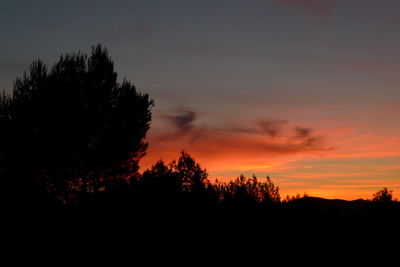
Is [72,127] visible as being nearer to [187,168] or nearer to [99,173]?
[99,173]

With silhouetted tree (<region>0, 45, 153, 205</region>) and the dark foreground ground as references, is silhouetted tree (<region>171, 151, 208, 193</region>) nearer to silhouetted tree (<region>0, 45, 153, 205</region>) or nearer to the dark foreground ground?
silhouetted tree (<region>0, 45, 153, 205</region>)

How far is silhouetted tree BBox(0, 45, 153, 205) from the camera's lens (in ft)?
91.9

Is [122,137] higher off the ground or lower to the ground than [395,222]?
higher

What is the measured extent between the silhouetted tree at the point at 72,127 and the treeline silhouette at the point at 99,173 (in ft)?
0.22

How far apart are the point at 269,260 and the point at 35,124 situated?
1856 centimetres

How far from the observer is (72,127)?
96.3 ft

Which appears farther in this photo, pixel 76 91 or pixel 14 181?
pixel 76 91

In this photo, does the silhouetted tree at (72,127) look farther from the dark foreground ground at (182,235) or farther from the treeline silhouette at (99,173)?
the dark foreground ground at (182,235)

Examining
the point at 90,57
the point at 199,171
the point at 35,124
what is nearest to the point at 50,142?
the point at 35,124

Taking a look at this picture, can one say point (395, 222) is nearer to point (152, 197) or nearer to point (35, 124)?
point (152, 197)

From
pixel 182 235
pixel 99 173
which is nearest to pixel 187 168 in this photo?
pixel 99 173

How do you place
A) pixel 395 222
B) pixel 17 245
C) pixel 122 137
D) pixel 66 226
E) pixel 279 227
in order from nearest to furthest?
pixel 17 245, pixel 66 226, pixel 279 227, pixel 122 137, pixel 395 222

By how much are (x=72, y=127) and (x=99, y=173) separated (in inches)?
153

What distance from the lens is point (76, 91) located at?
30.0 m
